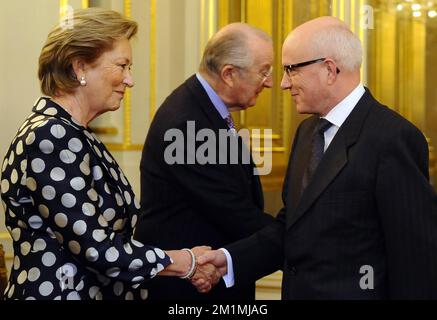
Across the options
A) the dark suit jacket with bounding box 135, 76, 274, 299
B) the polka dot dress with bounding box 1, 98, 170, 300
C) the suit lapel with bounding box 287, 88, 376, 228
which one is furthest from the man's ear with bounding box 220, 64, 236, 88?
the polka dot dress with bounding box 1, 98, 170, 300

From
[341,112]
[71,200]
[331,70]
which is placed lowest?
[71,200]

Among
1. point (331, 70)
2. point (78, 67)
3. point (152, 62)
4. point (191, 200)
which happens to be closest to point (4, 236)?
point (152, 62)

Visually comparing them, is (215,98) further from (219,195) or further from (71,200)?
(71,200)

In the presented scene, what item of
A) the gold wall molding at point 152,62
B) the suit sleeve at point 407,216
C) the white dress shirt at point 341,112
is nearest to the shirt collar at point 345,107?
the white dress shirt at point 341,112

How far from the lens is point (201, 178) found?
266 cm

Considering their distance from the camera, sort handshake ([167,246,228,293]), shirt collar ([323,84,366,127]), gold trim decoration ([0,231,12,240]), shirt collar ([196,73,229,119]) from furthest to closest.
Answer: gold trim decoration ([0,231,12,240])
shirt collar ([196,73,229,119])
handshake ([167,246,228,293])
shirt collar ([323,84,366,127])

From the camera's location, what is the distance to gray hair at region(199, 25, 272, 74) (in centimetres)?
285

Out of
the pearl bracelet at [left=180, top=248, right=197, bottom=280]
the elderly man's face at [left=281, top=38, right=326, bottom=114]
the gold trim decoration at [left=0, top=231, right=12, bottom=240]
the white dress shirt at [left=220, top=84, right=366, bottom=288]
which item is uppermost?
the elderly man's face at [left=281, top=38, right=326, bottom=114]

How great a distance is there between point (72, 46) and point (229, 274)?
37.4 inches

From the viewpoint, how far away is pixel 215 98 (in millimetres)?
2828

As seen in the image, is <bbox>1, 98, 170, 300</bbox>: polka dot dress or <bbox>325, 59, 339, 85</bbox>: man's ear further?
<bbox>325, 59, 339, 85</bbox>: man's ear

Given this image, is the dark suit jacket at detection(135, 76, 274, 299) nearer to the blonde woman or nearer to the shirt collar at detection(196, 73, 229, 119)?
the shirt collar at detection(196, 73, 229, 119)

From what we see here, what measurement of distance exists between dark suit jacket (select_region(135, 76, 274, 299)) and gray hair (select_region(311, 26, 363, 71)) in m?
0.57
